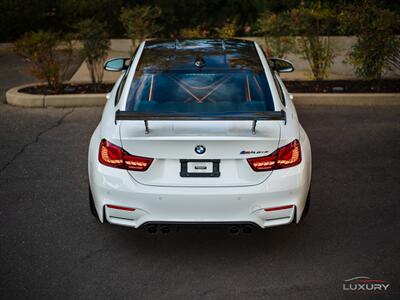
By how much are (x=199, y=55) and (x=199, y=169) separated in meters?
1.62

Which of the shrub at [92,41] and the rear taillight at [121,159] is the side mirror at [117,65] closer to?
the rear taillight at [121,159]

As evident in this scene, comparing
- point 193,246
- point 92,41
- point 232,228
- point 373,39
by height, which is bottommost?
point 92,41

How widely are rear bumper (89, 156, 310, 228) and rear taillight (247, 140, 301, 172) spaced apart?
0.05 metres

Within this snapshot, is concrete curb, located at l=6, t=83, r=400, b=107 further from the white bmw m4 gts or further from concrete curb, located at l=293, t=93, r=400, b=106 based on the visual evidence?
the white bmw m4 gts

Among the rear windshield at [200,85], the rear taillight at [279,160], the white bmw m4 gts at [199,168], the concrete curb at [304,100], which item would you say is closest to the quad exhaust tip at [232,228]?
the white bmw m4 gts at [199,168]

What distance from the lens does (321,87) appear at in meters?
11.9

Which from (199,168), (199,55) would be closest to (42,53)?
(199,55)

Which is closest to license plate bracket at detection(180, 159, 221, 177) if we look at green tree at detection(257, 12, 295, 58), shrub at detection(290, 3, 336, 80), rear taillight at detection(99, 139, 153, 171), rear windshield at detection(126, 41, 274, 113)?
rear taillight at detection(99, 139, 153, 171)

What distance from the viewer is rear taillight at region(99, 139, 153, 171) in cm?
502

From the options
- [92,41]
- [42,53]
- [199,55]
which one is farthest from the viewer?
[92,41]

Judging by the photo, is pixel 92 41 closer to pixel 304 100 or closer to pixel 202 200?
pixel 304 100

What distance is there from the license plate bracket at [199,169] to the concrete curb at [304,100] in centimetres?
632

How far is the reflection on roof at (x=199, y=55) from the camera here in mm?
6086

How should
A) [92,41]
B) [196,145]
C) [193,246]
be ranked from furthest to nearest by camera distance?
[92,41] → [193,246] → [196,145]
